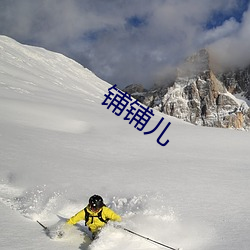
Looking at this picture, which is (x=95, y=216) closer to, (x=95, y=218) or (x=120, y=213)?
(x=95, y=218)

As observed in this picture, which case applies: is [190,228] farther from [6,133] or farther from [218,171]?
[6,133]

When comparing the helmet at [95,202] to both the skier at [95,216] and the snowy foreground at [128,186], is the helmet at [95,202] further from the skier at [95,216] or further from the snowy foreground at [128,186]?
the snowy foreground at [128,186]

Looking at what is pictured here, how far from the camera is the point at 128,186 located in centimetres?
808

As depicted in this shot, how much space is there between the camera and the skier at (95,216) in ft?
19.0

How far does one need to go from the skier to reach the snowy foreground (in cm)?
22

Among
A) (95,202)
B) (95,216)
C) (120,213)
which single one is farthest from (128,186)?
(95,202)

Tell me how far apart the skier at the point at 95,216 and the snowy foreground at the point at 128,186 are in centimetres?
22

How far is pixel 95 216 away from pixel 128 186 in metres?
2.29

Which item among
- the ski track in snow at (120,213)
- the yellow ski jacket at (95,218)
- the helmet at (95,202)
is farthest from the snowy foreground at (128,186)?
the helmet at (95,202)

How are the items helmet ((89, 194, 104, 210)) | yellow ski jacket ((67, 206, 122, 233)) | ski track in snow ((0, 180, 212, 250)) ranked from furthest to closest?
1. yellow ski jacket ((67, 206, 122, 233))
2. helmet ((89, 194, 104, 210))
3. ski track in snow ((0, 180, 212, 250))

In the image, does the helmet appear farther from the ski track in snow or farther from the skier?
the ski track in snow

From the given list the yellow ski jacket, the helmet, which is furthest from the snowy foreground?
the helmet

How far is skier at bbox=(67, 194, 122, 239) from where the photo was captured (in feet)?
19.0

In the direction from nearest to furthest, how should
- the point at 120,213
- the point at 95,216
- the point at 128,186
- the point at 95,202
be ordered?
1. the point at 95,202
2. the point at 95,216
3. the point at 120,213
4. the point at 128,186
